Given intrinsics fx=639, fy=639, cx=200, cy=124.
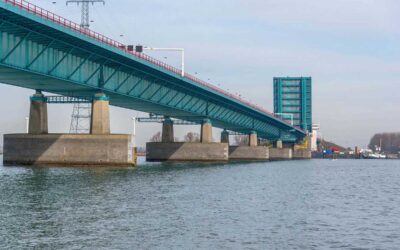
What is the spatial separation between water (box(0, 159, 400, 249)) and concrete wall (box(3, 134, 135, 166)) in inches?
941

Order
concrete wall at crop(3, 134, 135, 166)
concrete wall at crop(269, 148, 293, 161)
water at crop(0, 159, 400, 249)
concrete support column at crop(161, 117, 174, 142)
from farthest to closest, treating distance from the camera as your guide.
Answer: concrete wall at crop(269, 148, 293, 161) < concrete support column at crop(161, 117, 174, 142) < concrete wall at crop(3, 134, 135, 166) < water at crop(0, 159, 400, 249)

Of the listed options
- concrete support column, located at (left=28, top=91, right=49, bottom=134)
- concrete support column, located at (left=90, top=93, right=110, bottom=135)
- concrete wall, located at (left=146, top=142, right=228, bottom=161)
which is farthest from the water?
concrete wall, located at (left=146, top=142, right=228, bottom=161)

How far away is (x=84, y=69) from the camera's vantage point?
73562 millimetres

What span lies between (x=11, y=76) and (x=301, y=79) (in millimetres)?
130210

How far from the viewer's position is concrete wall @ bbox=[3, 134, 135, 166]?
253 ft

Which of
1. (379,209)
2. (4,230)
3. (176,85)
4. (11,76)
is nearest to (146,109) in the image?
(176,85)

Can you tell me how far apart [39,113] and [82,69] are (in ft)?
41.2

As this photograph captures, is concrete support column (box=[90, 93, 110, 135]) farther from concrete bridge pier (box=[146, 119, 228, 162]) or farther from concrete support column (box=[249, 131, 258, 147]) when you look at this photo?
concrete support column (box=[249, 131, 258, 147])

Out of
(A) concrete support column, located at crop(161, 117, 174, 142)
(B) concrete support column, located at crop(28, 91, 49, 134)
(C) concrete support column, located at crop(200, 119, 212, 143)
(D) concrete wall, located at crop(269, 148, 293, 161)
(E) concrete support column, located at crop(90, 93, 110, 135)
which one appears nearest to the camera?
Answer: (E) concrete support column, located at crop(90, 93, 110, 135)

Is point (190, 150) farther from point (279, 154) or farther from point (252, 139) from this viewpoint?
point (279, 154)

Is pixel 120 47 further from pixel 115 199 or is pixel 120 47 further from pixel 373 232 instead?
pixel 373 232

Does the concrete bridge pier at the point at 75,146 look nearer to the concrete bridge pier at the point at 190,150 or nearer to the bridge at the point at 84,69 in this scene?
→ the bridge at the point at 84,69

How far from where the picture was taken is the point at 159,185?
54.8 m

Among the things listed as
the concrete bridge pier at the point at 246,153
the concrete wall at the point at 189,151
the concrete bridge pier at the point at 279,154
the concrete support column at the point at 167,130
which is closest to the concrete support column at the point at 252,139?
the concrete bridge pier at the point at 246,153
